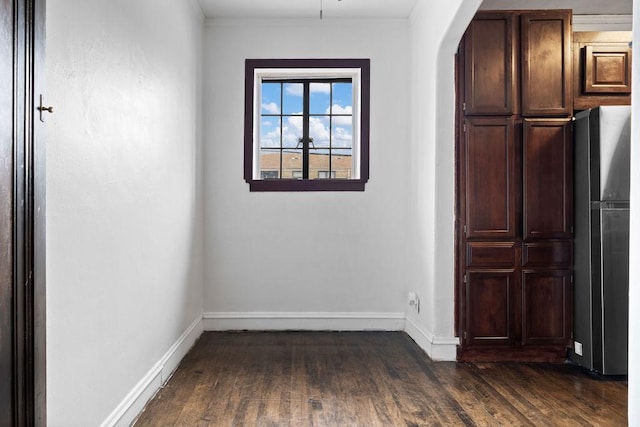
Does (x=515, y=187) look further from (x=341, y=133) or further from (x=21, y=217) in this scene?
(x=21, y=217)

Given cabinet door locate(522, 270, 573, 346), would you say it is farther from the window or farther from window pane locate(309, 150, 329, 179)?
window pane locate(309, 150, 329, 179)

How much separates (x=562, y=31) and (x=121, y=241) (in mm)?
3274

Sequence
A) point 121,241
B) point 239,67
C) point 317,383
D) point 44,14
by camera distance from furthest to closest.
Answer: point 239,67 < point 317,383 < point 121,241 < point 44,14

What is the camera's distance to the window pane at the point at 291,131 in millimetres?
4746

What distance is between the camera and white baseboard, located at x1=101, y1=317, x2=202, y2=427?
2447 mm

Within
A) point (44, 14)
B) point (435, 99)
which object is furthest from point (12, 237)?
point (435, 99)

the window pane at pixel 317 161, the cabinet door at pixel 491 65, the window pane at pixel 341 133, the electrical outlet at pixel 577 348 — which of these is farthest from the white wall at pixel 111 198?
the electrical outlet at pixel 577 348

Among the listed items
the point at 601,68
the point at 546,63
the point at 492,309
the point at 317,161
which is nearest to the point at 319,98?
the point at 317,161

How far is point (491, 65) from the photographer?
3.68m

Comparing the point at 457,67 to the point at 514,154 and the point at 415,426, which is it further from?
the point at 415,426

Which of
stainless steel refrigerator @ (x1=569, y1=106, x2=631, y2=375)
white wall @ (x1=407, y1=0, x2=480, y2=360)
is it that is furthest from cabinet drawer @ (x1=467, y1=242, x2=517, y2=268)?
stainless steel refrigerator @ (x1=569, y1=106, x2=631, y2=375)

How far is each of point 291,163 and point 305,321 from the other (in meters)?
1.43

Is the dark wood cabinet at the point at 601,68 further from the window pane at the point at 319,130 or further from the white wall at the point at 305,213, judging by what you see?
the window pane at the point at 319,130

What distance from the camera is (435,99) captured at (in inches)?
146
